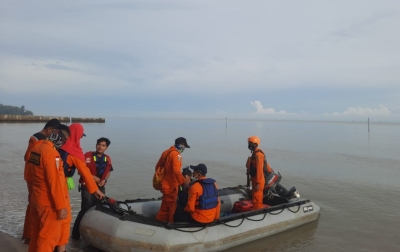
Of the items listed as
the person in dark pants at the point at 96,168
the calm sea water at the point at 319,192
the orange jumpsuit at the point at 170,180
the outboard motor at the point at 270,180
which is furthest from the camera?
the outboard motor at the point at 270,180

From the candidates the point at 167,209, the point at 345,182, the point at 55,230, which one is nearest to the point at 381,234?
the point at 167,209

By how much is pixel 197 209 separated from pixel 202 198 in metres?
0.20

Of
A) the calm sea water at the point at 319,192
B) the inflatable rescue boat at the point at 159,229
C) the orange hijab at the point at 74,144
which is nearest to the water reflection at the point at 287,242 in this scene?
the calm sea water at the point at 319,192

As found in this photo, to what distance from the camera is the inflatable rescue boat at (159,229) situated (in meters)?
4.34

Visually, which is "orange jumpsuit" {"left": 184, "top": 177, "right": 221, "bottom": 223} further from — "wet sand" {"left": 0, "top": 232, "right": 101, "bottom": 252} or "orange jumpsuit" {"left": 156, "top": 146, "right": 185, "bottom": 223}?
"wet sand" {"left": 0, "top": 232, "right": 101, "bottom": 252}

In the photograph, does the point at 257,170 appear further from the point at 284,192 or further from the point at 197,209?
the point at 197,209

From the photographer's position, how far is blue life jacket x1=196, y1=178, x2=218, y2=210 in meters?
4.60

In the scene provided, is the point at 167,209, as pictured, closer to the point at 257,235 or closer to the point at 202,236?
A: the point at 202,236

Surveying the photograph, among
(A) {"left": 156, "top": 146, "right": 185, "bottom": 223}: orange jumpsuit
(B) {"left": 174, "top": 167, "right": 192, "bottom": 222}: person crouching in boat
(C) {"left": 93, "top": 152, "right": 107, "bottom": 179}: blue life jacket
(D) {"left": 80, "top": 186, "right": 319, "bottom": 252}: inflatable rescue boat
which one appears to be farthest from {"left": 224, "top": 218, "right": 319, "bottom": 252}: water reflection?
(C) {"left": 93, "top": 152, "right": 107, "bottom": 179}: blue life jacket

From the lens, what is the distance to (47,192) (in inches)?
121

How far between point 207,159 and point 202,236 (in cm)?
1260

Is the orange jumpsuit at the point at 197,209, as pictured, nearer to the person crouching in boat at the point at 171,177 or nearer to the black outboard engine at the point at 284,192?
the person crouching in boat at the point at 171,177

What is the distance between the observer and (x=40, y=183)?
305cm

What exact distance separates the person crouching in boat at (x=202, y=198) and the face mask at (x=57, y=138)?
1961 mm
